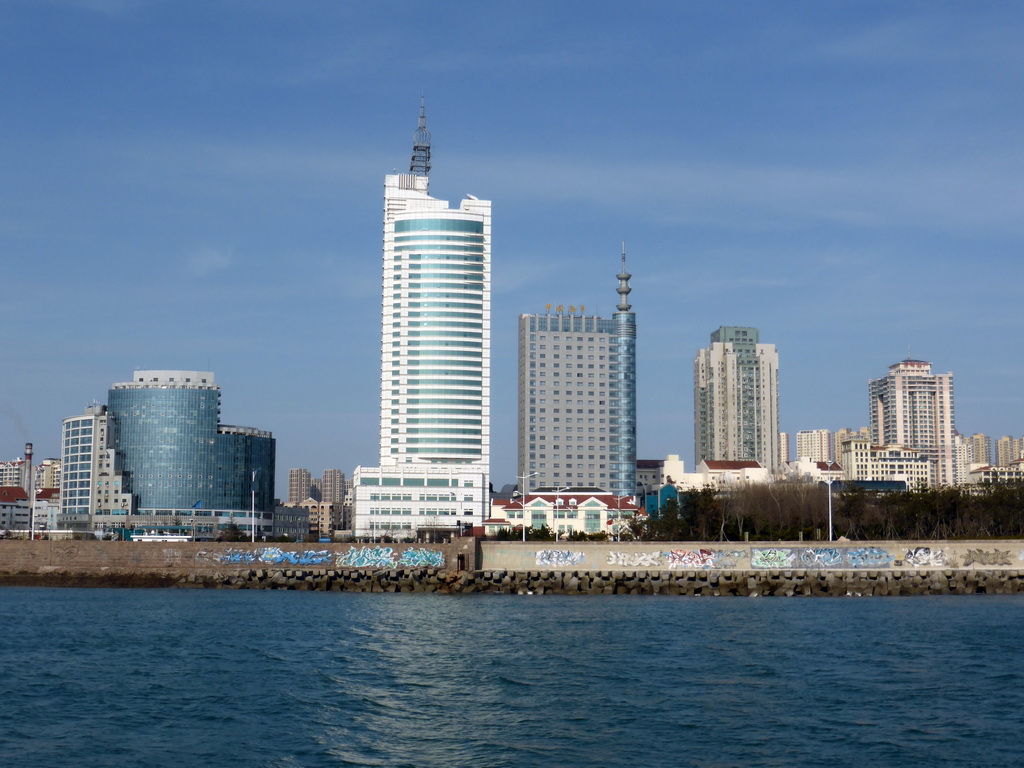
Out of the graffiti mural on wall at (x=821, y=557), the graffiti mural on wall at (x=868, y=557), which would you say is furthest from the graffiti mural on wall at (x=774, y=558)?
the graffiti mural on wall at (x=868, y=557)

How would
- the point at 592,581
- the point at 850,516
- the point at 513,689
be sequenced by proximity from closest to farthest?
the point at 513,689 → the point at 592,581 → the point at 850,516

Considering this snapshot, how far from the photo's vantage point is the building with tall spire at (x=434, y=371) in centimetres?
17475

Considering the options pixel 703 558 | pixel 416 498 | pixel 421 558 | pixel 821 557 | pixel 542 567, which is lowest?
pixel 542 567

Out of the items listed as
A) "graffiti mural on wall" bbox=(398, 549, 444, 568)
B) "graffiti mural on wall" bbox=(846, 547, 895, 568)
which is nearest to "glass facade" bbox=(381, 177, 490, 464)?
"graffiti mural on wall" bbox=(398, 549, 444, 568)

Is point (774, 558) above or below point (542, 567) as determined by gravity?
above

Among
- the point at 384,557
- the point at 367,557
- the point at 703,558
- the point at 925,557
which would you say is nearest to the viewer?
the point at 925,557

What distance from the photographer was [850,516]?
386 ft

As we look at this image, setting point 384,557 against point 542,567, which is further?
point 384,557

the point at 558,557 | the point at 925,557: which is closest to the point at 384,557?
the point at 558,557

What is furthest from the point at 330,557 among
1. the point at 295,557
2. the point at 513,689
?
the point at 513,689

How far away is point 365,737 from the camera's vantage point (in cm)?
3222

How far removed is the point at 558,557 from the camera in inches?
3930

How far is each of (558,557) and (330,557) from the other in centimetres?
2138

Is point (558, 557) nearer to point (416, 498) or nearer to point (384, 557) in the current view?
point (384, 557)
